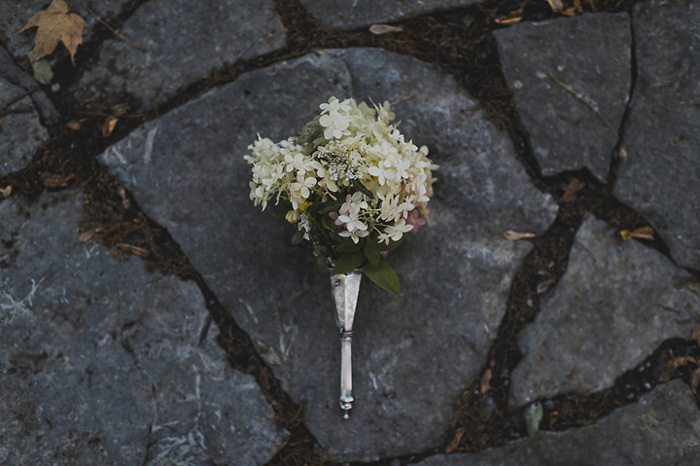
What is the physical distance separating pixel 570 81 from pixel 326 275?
1457 millimetres

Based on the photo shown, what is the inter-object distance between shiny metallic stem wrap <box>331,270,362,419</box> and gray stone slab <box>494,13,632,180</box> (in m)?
1.05

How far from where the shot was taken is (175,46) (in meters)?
2.10

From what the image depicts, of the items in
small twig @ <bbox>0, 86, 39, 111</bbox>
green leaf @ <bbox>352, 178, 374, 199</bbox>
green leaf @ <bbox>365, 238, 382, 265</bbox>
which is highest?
small twig @ <bbox>0, 86, 39, 111</bbox>

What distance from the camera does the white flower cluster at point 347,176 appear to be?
5.10ft

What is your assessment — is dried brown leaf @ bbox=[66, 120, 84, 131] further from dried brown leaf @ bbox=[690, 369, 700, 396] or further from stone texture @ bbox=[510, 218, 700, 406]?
dried brown leaf @ bbox=[690, 369, 700, 396]

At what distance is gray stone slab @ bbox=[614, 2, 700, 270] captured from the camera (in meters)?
2.13

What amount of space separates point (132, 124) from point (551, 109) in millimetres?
1949

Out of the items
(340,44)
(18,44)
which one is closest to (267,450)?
(340,44)

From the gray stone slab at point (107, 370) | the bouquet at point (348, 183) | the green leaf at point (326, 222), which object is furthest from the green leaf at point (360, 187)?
the gray stone slab at point (107, 370)

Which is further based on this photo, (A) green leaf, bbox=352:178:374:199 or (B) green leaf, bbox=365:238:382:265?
(B) green leaf, bbox=365:238:382:265

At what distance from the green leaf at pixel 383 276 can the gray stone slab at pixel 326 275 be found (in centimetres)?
27

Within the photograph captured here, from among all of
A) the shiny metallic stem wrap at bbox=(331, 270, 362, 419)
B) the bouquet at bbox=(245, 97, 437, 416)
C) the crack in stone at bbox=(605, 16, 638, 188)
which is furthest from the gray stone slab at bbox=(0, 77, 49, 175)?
the crack in stone at bbox=(605, 16, 638, 188)

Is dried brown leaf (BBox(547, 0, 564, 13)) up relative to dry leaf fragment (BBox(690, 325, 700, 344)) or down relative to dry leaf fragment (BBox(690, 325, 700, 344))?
up

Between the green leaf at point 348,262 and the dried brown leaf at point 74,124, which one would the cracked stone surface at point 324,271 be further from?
the green leaf at point 348,262
